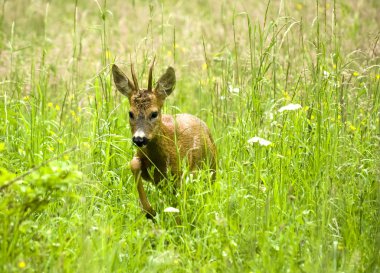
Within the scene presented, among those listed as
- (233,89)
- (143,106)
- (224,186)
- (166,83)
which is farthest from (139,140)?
(233,89)

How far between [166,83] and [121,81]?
0.35 metres

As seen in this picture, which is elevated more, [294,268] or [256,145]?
[256,145]

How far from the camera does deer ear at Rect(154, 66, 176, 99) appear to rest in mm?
5961

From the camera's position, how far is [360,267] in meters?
4.54

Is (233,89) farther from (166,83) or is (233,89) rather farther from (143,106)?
(143,106)

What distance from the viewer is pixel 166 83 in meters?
6.08

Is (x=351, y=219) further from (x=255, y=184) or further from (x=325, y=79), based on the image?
(x=325, y=79)

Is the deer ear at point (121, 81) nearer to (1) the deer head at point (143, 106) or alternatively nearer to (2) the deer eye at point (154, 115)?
(1) the deer head at point (143, 106)

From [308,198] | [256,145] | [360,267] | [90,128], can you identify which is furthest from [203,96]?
[360,267]

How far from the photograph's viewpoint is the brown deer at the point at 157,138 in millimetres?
5641

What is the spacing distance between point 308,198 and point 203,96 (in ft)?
8.22

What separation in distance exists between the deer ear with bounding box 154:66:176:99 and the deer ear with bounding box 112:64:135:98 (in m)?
0.20

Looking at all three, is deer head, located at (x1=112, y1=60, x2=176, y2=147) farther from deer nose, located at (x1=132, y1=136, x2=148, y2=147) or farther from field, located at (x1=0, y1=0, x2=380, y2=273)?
field, located at (x1=0, y1=0, x2=380, y2=273)

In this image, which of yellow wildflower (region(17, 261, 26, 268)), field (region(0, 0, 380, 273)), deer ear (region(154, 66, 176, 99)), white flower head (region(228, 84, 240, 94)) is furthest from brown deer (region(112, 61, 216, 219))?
yellow wildflower (region(17, 261, 26, 268))
